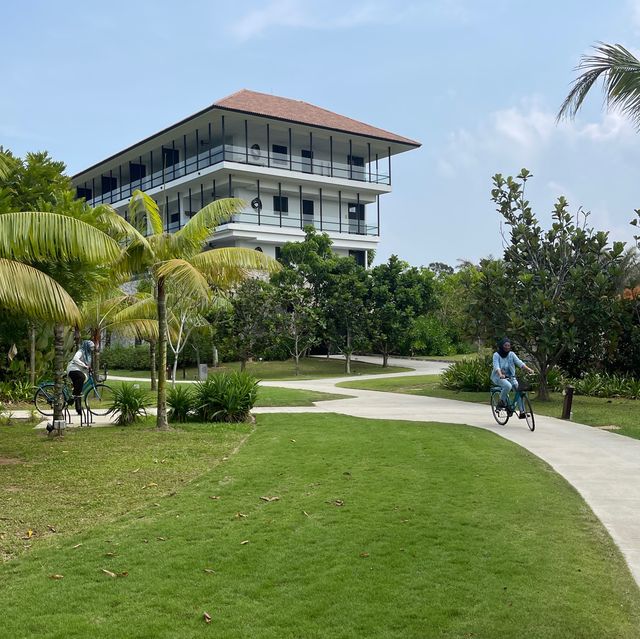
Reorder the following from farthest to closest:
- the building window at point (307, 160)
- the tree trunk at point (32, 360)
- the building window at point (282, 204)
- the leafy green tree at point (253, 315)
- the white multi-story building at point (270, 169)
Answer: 1. the building window at point (307, 160)
2. the building window at point (282, 204)
3. the white multi-story building at point (270, 169)
4. the leafy green tree at point (253, 315)
5. the tree trunk at point (32, 360)

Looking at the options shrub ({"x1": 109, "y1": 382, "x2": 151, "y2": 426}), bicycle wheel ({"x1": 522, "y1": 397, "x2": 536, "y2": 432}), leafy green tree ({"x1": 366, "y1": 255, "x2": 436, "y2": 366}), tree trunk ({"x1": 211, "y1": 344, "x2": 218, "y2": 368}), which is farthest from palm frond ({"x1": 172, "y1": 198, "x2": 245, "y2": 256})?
tree trunk ({"x1": 211, "y1": 344, "x2": 218, "y2": 368})

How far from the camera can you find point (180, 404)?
1573 cm

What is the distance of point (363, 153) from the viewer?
178 feet

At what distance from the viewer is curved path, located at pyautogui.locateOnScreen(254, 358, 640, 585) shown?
7.40m

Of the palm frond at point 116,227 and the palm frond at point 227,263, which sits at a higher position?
the palm frond at point 116,227

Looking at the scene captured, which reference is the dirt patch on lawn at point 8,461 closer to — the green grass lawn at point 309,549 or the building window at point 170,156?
the green grass lawn at point 309,549

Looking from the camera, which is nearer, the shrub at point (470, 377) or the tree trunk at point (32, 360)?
the tree trunk at point (32, 360)

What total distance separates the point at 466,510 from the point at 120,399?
9997 millimetres

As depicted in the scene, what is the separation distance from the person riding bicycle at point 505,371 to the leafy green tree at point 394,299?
22.1 metres

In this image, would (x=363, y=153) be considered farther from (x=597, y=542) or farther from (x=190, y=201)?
(x=597, y=542)

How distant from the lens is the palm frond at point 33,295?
9.91m

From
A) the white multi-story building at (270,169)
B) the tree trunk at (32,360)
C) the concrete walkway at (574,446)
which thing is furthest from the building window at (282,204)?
the tree trunk at (32,360)

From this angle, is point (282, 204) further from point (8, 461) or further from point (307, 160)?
point (8, 461)

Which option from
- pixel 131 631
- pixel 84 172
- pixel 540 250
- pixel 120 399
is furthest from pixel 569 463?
pixel 84 172
